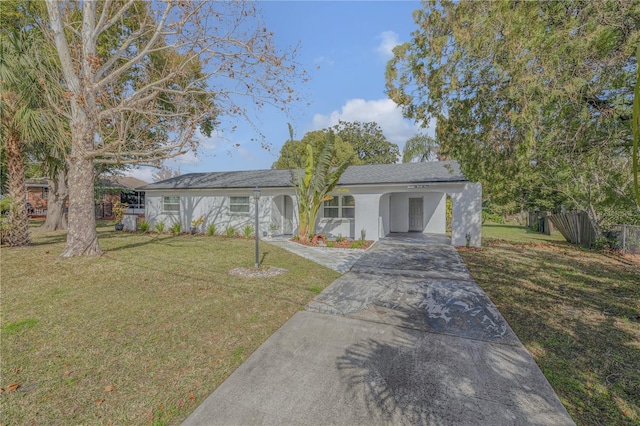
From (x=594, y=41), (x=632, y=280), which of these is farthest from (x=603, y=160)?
(x=594, y=41)

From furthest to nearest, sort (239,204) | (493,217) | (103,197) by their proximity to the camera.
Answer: (493,217), (103,197), (239,204)

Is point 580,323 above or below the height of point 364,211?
below

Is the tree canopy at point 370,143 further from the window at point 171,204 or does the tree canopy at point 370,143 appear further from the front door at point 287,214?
the window at point 171,204

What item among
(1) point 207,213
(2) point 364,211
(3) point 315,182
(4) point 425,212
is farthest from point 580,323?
(1) point 207,213

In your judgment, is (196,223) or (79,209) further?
(196,223)

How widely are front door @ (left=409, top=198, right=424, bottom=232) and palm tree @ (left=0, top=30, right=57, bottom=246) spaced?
666 inches

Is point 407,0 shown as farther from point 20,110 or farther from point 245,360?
point 20,110

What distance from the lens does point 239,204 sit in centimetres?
1631

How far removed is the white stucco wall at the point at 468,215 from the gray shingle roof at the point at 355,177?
0.65 m

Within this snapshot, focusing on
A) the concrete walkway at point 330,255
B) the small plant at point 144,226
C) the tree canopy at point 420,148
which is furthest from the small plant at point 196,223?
the tree canopy at point 420,148

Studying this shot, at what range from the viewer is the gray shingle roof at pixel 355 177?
13.1 meters

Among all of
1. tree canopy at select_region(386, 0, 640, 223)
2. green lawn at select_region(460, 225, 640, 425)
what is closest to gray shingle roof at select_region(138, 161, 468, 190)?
tree canopy at select_region(386, 0, 640, 223)

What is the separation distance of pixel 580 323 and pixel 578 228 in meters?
12.5

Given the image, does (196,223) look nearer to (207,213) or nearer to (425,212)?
(207,213)
